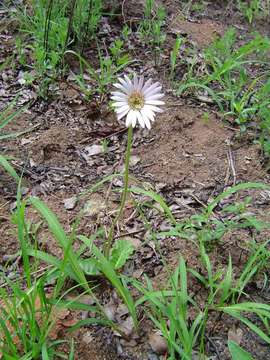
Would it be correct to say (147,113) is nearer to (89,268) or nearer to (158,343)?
(89,268)

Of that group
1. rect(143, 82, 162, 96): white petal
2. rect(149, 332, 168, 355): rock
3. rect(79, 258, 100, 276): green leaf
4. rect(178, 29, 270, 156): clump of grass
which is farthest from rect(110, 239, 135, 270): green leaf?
rect(178, 29, 270, 156): clump of grass

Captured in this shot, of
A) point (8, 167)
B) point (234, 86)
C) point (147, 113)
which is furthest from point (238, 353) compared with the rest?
point (234, 86)

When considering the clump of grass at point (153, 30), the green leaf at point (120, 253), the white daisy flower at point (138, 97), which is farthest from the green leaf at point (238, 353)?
the clump of grass at point (153, 30)

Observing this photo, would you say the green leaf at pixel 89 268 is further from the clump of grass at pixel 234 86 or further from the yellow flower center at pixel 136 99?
the clump of grass at pixel 234 86

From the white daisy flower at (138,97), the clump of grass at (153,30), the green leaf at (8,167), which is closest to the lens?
the white daisy flower at (138,97)

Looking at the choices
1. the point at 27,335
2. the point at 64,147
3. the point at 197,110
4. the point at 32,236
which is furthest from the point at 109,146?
the point at 27,335

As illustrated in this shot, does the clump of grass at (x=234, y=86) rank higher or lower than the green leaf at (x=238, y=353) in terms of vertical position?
higher
